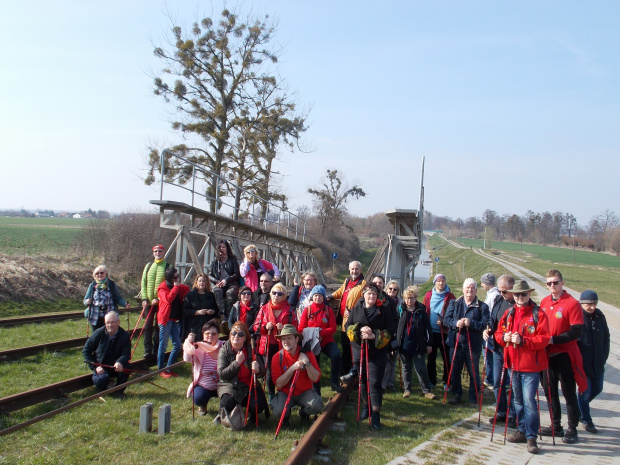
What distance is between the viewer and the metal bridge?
12211mm

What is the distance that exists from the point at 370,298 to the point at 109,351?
3709 mm

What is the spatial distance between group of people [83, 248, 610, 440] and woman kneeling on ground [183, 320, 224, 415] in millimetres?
13

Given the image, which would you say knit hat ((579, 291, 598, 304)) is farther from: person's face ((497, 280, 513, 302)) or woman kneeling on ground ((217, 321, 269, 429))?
woman kneeling on ground ((217, 321, 269, 429))

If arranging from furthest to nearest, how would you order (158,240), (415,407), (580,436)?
(158,240) < (415,407) < (580,436)

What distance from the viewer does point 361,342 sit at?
6590mm

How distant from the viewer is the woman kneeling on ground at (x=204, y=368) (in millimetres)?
6270

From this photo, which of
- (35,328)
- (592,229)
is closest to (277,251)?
(35,328)

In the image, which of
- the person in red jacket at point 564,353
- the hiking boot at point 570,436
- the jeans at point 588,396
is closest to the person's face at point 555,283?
the person in red jacket at point 564,353

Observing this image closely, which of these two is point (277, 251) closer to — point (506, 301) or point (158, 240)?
point (158, 240)

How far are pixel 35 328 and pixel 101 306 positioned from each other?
4.87 meters

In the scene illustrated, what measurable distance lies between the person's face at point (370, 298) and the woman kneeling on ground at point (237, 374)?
162cm

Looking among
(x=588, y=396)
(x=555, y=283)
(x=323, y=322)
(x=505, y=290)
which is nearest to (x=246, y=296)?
(x=323, y=322)

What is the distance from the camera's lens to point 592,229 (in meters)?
105

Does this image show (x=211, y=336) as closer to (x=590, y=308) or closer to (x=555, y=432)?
(x=555, y=432)
